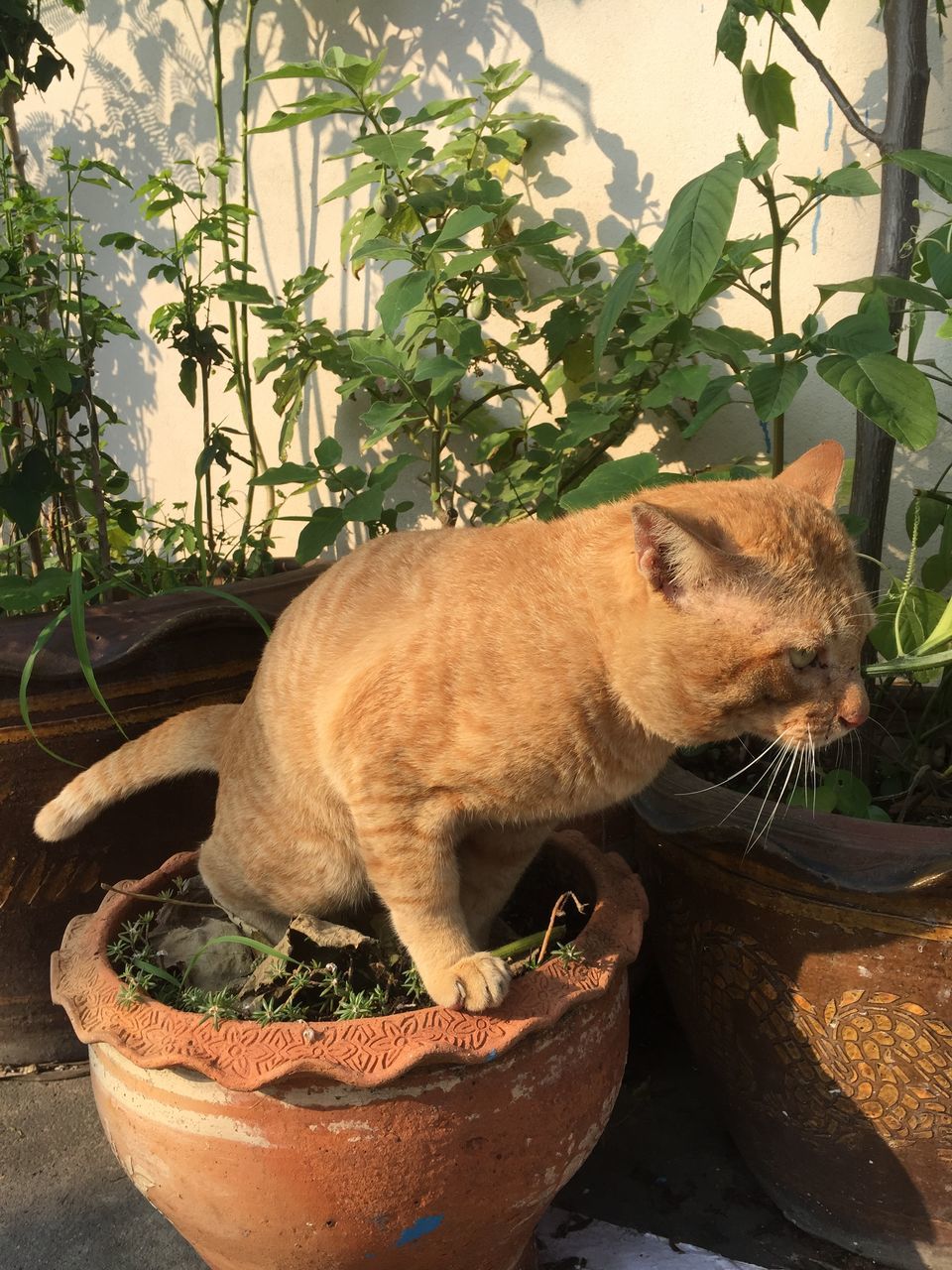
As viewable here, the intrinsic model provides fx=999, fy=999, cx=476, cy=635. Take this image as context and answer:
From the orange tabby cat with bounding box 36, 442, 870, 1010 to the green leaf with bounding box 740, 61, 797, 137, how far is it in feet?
2.17

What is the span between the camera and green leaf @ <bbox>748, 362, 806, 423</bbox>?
4.72 feet

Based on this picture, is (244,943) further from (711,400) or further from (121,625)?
(711,400)

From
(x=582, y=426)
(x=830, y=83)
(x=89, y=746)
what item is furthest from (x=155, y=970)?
(x=830, y=83)

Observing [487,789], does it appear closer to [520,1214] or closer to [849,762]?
[520,1214]

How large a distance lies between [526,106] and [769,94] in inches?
32.2

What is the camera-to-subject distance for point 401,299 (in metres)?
1.61

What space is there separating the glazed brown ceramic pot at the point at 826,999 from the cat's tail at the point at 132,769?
29.3 inches

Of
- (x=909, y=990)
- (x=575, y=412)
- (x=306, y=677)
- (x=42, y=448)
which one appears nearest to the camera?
(x=909, y=990)

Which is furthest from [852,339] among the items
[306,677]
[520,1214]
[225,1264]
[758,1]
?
[225,1264]

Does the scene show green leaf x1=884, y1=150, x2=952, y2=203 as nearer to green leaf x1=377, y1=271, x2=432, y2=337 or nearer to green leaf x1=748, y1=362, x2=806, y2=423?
green leaf x1=748, y1=362, x2=806, y2=423

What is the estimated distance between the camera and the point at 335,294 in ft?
8.93

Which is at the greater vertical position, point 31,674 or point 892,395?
point 892,395

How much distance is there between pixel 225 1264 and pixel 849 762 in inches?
47.6

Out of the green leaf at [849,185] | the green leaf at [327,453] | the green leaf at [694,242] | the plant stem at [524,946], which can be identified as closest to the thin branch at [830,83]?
the green leaf at [849,185]
